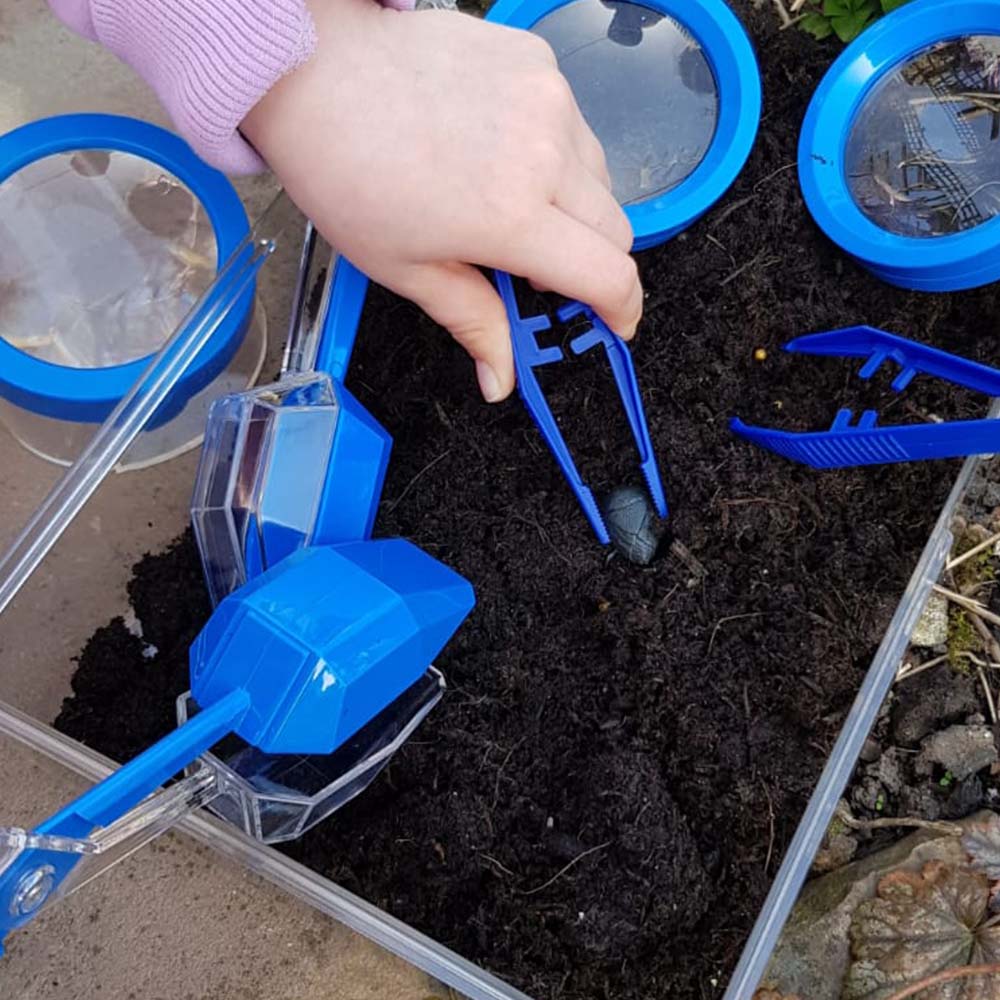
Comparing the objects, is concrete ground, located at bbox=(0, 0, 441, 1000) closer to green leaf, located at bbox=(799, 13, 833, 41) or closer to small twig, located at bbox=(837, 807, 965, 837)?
small twig, located at bbox=(837, 807, 965, 837)

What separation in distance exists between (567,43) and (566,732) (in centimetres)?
63

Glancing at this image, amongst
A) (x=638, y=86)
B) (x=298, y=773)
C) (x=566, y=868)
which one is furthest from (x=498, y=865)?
(x=638, y=86)

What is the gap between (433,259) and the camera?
0.80 metres

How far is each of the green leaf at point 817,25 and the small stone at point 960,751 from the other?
2.19 ft

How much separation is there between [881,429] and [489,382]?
301 millimetres

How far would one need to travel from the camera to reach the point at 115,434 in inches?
36.0

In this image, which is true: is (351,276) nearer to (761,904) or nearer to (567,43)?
(567,43)

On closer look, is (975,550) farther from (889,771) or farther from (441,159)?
(441,159)

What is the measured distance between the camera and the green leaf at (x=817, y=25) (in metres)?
1.07

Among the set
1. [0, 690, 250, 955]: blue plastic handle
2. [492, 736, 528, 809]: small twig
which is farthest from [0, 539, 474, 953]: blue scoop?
[492, 736, 528, 809]: small twig

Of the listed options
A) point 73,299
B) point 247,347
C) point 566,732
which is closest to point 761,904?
point 566,732

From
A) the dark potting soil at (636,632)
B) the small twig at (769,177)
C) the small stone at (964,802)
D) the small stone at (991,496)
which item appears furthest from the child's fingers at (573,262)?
the small stone at (964,802)

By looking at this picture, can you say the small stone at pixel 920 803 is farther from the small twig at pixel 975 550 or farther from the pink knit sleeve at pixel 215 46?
the pink knit sleeve at pixel 215 46

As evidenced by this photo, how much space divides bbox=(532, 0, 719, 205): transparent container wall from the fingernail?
0.24 metres
